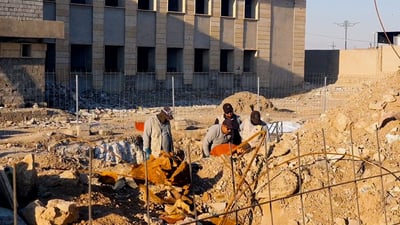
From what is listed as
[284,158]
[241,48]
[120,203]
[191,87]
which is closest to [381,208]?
[284,158]

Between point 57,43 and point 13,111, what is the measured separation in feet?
24.9

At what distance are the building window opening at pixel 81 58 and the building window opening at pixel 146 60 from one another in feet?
8.88

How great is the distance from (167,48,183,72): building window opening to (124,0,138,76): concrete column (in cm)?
243

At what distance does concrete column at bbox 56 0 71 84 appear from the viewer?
25875 millimetres

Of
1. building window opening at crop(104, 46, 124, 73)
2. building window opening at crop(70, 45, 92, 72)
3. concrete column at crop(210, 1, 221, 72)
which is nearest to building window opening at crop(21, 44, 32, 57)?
building window opening at crop(70, 45, 92, 72)

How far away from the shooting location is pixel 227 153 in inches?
400

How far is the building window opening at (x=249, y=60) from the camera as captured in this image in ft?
110

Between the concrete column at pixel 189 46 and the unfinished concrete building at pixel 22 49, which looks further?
the concrete column at pixel 189 46

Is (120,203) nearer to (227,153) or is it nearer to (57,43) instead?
(227,153)

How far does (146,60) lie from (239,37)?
522cm

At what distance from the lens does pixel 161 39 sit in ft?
97.1

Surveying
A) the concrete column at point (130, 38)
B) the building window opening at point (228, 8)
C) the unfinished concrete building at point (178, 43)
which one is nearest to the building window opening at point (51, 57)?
the unfinished concrete building at point (178, 43)

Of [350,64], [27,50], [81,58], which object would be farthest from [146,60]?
[350,64]

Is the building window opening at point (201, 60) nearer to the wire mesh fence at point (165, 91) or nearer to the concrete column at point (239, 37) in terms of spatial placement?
the wire mesh fence at point (165, 91)
